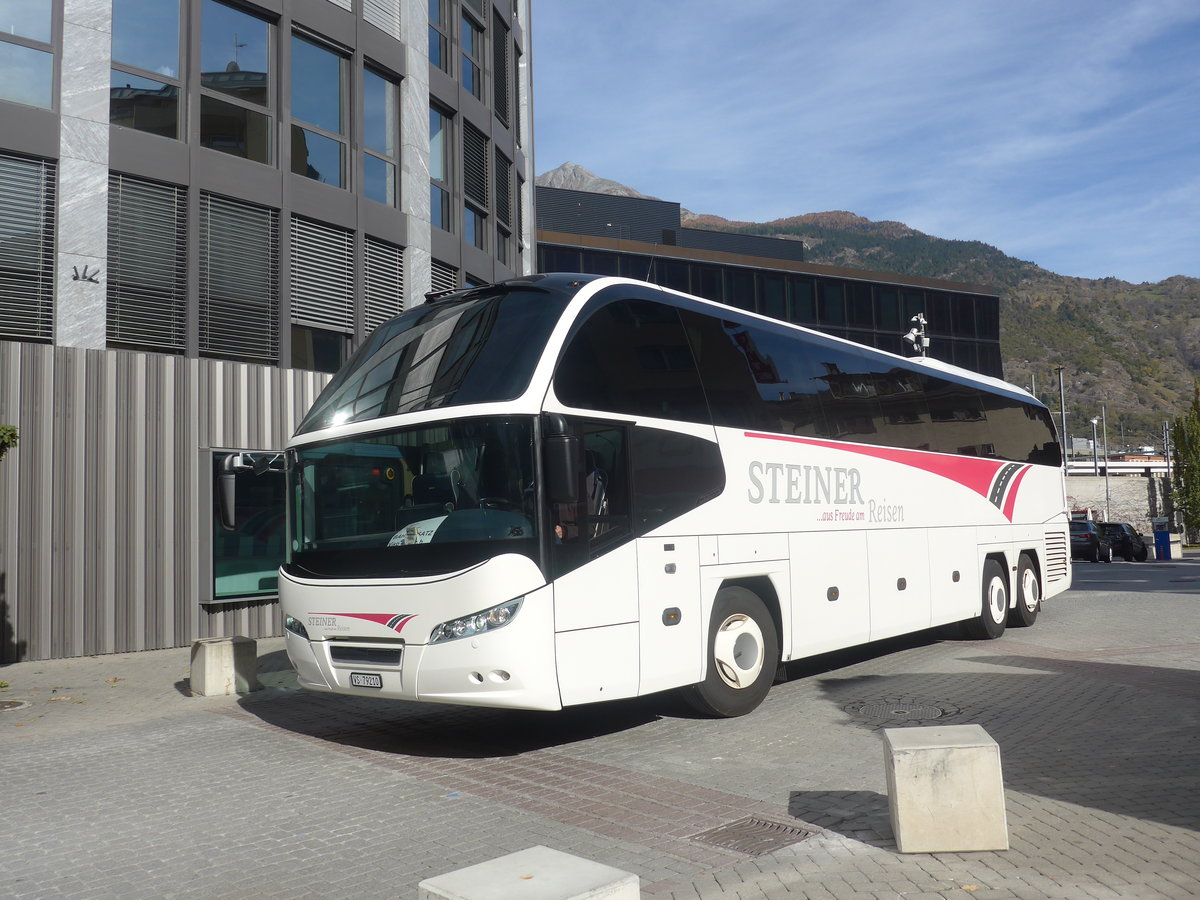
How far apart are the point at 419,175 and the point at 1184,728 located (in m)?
15.6

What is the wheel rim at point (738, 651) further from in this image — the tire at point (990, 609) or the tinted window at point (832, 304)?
the tinted window at point (832, 304)

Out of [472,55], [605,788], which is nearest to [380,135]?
[472,55]

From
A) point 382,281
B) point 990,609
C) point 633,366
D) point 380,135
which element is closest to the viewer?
point 633,366

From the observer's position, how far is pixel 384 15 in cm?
1933

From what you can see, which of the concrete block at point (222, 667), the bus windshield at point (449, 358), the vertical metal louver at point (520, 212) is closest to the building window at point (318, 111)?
the vertical metal louver at point (520, 212)

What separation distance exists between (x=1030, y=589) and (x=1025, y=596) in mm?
345

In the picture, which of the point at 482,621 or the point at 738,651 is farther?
the point at 738,651

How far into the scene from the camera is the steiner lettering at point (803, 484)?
387 inches

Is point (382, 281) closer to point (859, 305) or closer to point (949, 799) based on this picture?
point (949, 799)

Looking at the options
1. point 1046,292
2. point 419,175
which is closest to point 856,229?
point 1046,292

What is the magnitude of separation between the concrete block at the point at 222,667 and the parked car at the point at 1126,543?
1631 inches

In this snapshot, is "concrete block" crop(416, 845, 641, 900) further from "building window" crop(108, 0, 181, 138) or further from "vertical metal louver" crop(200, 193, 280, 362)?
"building window" crop(108, 0, 181, 138)

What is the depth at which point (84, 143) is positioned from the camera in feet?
47.9

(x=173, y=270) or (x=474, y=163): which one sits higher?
(x=474, y=163)
